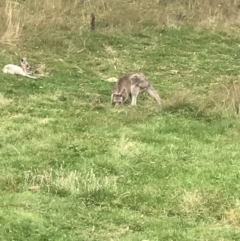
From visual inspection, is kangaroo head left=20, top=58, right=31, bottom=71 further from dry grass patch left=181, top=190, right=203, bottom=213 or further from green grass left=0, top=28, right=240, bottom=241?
dry grass patch left=181, top=190, right=203, bottom=213

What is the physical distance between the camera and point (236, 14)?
2139 cm

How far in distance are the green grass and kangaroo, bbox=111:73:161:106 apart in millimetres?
210

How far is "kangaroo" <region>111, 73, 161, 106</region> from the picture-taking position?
38.9ft

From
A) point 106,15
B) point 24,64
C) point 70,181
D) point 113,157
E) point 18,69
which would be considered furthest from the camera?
point 106,15

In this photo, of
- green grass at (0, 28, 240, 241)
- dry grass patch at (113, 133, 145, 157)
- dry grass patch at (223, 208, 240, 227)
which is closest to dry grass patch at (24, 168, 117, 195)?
green grass at (0, 28, 240, 241)

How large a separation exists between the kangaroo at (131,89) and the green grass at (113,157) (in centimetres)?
21

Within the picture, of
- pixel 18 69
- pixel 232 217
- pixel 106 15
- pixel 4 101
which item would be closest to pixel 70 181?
pixel 232 217

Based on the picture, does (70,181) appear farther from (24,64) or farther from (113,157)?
(24,64)

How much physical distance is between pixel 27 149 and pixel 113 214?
2537mm

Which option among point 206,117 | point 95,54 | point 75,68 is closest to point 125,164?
point 206,117

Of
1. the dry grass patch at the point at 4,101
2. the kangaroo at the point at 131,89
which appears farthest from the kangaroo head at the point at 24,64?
the kangaroo at the point at 131,89

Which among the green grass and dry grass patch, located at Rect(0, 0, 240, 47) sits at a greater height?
dry grass patch, located at Rect(0, 0, 240, 47)

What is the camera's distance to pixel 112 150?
352 inches

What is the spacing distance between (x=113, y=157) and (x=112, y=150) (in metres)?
0.34
